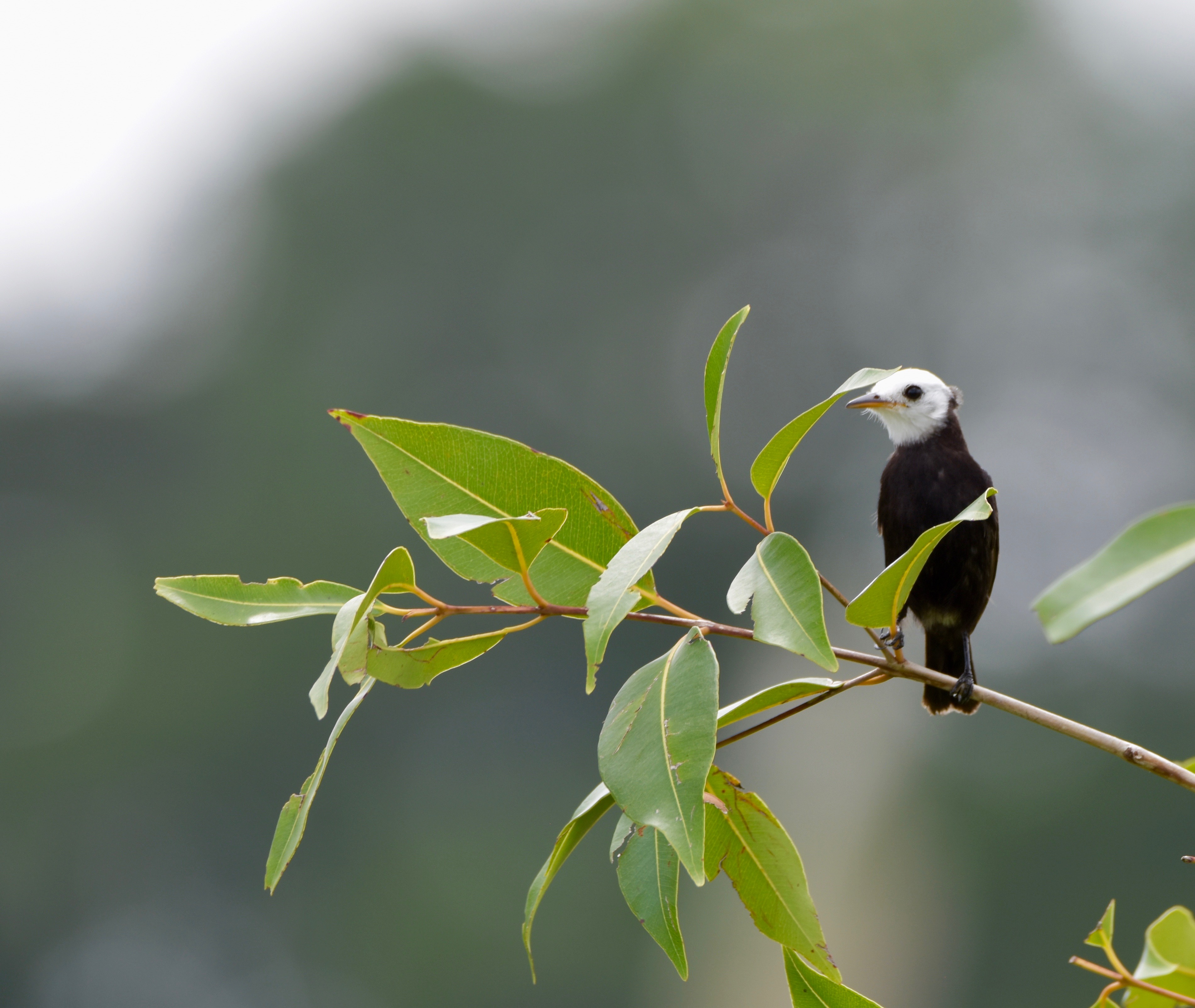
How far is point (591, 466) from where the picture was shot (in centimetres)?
3331

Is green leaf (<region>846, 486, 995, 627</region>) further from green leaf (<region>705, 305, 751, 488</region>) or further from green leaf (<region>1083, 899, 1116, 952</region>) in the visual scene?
green leaf (<region>1083, 899, 1116, 952</region>)

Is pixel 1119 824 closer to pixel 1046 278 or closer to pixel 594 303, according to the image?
pixel 1046 278

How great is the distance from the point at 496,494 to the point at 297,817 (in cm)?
46

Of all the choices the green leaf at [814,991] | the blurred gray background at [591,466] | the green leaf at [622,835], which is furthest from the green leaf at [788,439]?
the blurred gray background at [591,466]

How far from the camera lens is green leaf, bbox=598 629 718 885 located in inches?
44.3

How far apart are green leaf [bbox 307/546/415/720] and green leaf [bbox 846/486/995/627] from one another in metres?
0.52

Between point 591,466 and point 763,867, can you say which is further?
point 591,466

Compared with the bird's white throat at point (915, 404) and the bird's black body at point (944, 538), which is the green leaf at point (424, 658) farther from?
the bird's white throat at point (915, 404)

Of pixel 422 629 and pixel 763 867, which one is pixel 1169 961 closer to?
pixel 763 867

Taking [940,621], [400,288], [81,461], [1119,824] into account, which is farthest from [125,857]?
[940,621]

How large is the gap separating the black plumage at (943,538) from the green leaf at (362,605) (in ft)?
5.00

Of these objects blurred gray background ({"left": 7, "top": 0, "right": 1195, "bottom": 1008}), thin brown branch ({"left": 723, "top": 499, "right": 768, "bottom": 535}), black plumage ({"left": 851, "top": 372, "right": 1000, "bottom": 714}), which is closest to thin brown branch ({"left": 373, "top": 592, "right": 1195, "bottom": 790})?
thin brown branch ({"left": 723, "top": 499, "right": 768, "bottom": 535})

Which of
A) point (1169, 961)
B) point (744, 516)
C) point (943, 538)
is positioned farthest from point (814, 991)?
point (943, 538)

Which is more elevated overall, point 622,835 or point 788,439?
point 788,439
